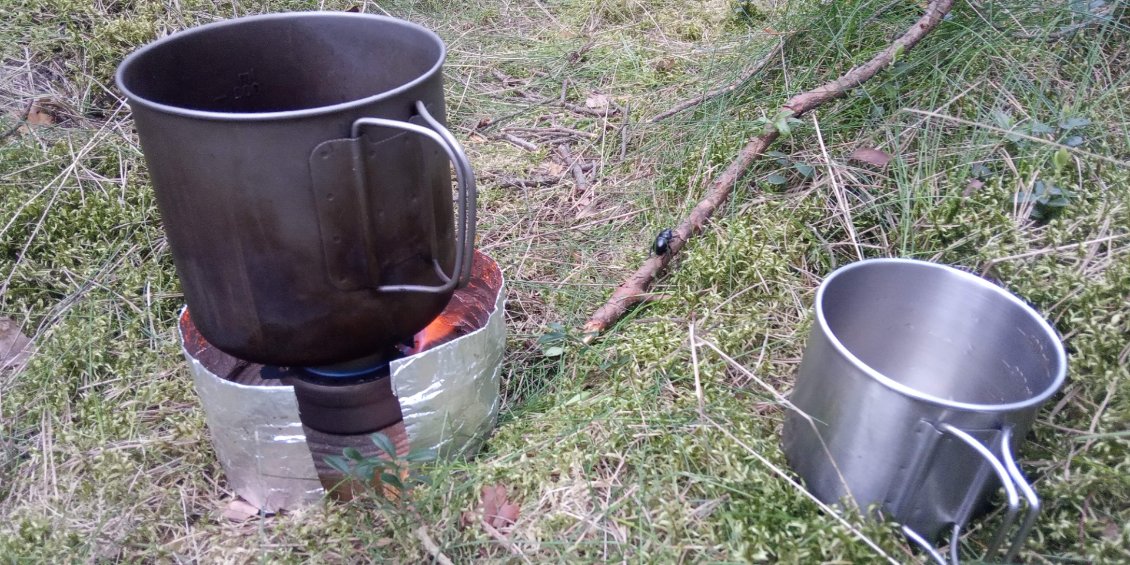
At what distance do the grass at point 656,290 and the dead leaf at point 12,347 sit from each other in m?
0.06

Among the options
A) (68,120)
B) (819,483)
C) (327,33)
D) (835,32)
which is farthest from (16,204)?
(835,32)

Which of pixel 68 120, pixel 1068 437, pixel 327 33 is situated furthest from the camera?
pixel 68 120

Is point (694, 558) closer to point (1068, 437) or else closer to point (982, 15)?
point (1068, 437)

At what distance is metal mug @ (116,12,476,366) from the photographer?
1234 millimetres

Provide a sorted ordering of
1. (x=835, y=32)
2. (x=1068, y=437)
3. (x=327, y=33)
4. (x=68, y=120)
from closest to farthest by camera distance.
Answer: (x=1068, y=437), (x=327, y=33), (x=835, y=32), (x=68, y=120)

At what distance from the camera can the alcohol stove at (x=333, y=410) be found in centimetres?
159

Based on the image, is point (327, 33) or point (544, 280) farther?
point (544, 280)

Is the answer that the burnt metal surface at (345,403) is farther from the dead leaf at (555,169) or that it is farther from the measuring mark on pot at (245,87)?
the dead leaf at (555,169)

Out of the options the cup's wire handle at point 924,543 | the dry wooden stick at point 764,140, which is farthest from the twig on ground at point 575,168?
the cup's wire handle at point 924,543

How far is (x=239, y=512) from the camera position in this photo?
172 centimetres

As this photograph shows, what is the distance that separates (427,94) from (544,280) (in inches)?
41.5

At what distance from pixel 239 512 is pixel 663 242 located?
127 centimetres

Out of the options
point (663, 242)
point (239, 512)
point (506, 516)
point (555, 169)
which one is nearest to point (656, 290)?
point (663, 242)

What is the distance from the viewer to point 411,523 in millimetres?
1504
